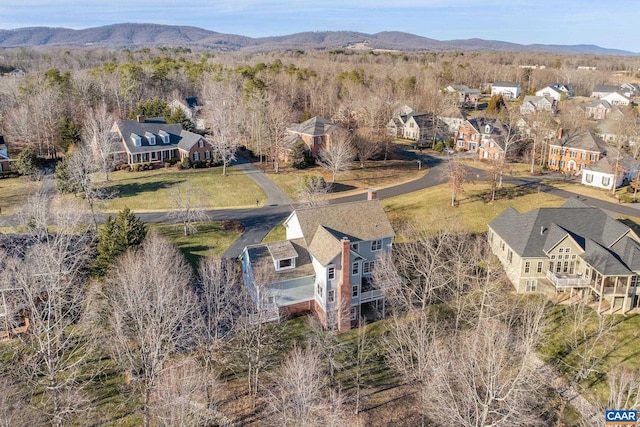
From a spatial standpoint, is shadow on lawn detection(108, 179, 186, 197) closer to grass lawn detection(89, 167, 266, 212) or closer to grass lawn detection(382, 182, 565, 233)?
grass lawn detection(89, 167, 266, 212)

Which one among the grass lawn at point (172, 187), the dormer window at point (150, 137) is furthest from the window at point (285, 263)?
the dormer window at point (150, 137)

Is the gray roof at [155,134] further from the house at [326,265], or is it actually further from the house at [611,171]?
the house at [611,171]

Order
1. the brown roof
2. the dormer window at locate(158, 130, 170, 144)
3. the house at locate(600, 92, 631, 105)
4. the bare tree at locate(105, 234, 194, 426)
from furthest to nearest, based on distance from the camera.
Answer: the house at locate(600, 92, 631, 105)
the dormer window at locate(158, 130, 170, 144)
the brown roof
the bare tree at locate(105, 234, 194, 426)

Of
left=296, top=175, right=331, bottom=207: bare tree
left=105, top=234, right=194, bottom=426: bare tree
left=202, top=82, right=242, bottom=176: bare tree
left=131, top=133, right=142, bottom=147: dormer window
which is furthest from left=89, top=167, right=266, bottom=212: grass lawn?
left=105, top=234, right=194, bottom=426: bare tree

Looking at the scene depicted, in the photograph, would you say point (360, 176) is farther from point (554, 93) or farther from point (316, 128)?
point (554, 93)

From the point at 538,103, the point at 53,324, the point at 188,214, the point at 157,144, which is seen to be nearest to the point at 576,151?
the point at 188,214

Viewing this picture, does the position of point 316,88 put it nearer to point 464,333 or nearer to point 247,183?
point 247,183

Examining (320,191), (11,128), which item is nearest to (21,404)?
(320,191)
